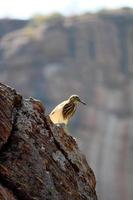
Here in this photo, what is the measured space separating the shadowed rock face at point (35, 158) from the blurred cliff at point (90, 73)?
59204 mm

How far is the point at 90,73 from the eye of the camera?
95562mm

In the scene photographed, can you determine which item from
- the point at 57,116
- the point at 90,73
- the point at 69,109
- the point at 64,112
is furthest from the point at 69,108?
the point at 90,73

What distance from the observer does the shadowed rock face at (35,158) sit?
12.5 m

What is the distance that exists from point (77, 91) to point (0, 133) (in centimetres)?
7759

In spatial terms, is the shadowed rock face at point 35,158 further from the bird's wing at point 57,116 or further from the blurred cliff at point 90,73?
the blurred cliff at point 90,73

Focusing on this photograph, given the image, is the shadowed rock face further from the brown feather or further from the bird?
the brown feather

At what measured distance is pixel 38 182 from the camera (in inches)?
497

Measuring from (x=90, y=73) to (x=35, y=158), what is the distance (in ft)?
272

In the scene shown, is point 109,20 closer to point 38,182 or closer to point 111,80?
point 111,80

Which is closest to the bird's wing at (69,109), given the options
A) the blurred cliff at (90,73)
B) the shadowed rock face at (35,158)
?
the shadowed rock face at (35,158)

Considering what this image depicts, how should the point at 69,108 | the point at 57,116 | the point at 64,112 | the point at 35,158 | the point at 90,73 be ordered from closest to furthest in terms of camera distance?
1. the point at 35,158
2. the point at 57,116
3. the point at 64,112
4. the point at 69,108
5. the point at 90,73

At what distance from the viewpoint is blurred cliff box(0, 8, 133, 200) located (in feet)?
264

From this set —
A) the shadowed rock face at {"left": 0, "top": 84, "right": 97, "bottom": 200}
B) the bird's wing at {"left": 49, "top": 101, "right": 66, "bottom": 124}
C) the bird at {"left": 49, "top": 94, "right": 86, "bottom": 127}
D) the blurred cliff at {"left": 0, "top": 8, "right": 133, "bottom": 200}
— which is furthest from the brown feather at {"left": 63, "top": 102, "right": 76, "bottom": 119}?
the blurred cliff at {"left": 0, "top": 8, "right": 133, "bottom": 200}

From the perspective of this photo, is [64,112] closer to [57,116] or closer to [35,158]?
[57,116]
